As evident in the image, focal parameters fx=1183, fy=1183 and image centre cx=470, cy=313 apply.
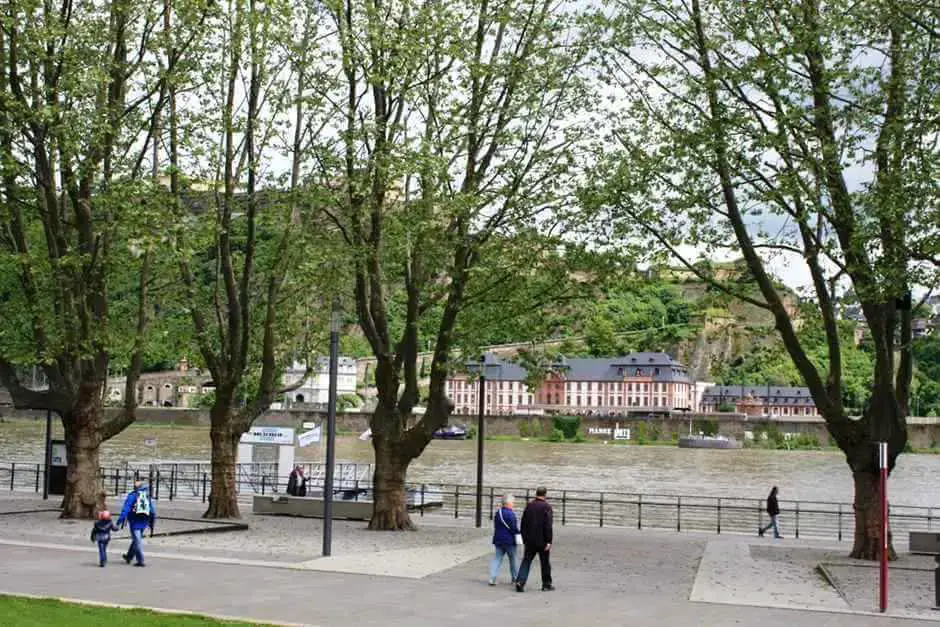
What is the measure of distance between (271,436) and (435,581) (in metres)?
22.7

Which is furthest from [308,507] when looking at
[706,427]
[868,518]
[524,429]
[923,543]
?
[706,427]

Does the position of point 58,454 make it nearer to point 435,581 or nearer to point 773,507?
point 435,581

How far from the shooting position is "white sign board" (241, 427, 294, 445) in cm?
3841

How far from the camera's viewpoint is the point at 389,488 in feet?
84.0

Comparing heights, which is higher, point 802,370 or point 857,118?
point 857,118

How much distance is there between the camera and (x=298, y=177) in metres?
26.7

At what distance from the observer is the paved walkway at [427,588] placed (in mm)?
13906

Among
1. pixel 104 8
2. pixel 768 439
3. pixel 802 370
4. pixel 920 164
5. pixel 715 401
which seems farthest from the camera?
pixel 715 401

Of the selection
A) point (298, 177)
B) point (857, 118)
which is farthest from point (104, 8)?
point (857, 118)

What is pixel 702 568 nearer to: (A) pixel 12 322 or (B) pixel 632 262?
(B) pixel 632 262

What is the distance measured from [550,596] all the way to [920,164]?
9365 millimetres

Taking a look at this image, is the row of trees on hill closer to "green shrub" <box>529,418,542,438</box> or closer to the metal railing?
the metal railing

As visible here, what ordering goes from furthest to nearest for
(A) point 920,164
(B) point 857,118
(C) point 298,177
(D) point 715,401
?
(D) point 715,401 < (C) point 298,177 < (B) point 857,118 < (A) point 920,164

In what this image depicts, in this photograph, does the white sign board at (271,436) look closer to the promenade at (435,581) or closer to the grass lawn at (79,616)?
the promenade at (435,581)
